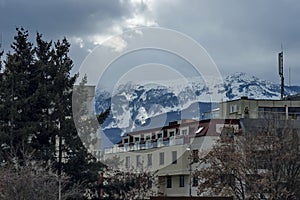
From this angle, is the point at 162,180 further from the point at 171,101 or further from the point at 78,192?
the point at 78,192

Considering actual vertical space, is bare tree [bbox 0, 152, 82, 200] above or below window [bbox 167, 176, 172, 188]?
above

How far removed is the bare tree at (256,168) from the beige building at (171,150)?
31.3ft

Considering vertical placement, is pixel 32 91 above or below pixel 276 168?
above

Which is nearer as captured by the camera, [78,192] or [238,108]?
[78,192]

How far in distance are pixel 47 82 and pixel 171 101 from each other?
27.1 metres

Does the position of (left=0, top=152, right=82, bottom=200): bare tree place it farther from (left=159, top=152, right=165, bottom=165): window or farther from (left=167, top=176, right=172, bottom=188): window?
(left=167, top=176, right=172, bottom=188): window

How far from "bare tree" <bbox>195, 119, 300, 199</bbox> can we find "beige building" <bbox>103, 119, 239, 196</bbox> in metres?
9.55

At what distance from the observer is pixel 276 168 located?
54.6 m

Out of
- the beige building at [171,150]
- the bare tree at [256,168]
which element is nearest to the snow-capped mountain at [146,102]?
the beige building at [171,150]

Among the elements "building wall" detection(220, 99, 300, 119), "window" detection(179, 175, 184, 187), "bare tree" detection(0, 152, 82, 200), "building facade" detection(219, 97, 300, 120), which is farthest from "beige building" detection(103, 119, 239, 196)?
"bare tree" detection(0, 152, 82, 200)

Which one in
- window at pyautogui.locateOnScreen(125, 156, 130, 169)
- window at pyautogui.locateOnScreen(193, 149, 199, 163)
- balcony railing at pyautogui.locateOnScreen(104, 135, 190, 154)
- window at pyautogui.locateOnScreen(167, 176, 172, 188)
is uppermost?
balcony railing at pyautogui.locateOnScreen(104, 135, 190, 154)

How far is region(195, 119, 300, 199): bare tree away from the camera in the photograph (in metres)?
53.6

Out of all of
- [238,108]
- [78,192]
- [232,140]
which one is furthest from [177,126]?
[78,192]

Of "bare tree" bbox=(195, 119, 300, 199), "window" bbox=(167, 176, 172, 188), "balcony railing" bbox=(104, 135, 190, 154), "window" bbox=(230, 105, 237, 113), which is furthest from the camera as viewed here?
"window" bbox=(230, 105, 237, 113)
